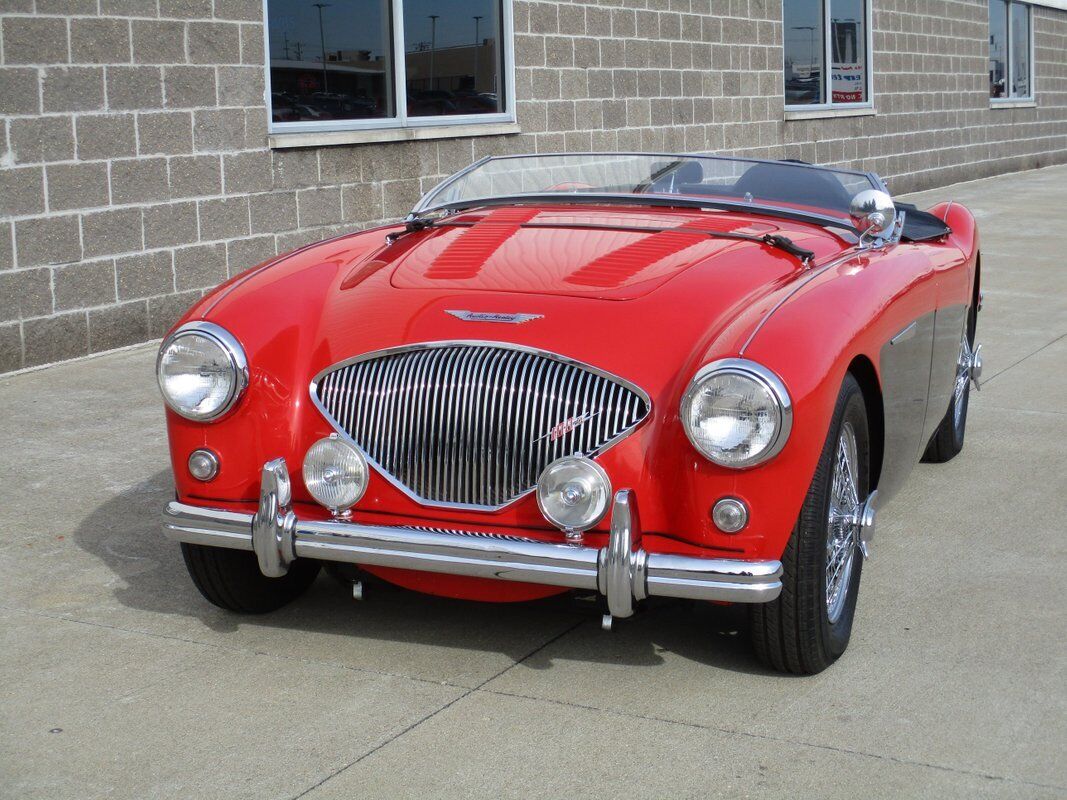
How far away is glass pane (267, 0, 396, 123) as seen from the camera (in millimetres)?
9086

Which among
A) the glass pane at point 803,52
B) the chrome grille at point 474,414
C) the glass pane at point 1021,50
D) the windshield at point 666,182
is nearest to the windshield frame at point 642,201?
the windshield at point 666,182

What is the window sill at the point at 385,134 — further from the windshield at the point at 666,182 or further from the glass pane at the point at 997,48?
the glass pane at the point at 997,48

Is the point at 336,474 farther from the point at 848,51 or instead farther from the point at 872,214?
the point at 848,51

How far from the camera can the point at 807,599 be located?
338 centimetres

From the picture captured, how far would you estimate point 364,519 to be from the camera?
3.54m

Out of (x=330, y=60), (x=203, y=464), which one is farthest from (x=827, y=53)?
(x=203, y=464)

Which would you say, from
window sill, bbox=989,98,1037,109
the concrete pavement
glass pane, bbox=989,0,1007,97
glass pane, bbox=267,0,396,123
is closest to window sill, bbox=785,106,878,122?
window sill, bbox=989,98,1037,109

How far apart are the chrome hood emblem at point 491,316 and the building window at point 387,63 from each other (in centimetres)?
576

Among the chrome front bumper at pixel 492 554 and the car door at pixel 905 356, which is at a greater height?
the car door at pixel 905 356

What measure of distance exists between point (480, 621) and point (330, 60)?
253 inches

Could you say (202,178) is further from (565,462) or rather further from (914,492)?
(565,462)

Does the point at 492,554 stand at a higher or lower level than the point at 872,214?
lower

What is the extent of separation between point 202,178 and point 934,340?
5250 mm

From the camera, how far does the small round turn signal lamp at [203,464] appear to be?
3686 mm
